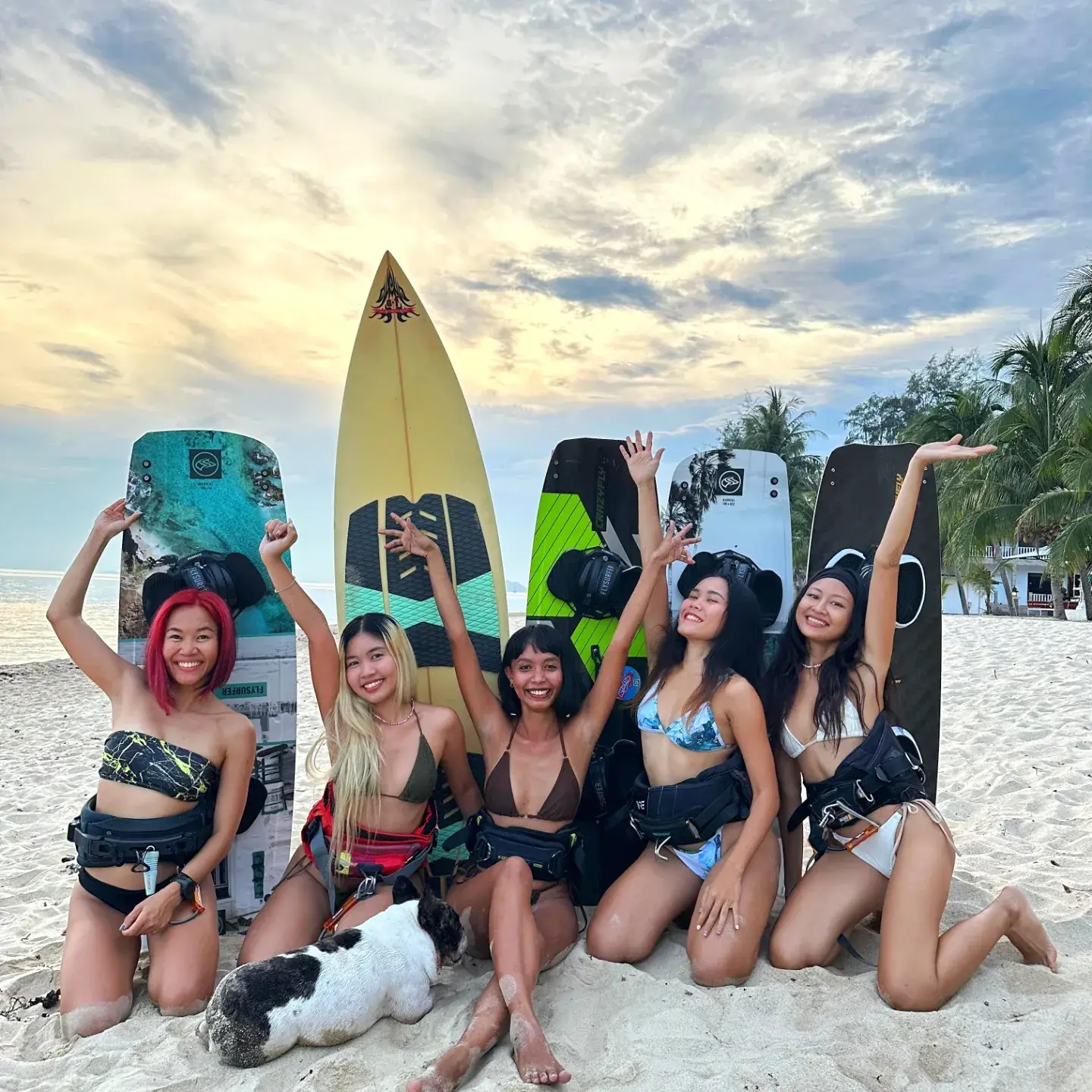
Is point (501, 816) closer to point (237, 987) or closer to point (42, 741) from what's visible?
point (237, 987)

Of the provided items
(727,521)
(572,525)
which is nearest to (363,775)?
(572,525)

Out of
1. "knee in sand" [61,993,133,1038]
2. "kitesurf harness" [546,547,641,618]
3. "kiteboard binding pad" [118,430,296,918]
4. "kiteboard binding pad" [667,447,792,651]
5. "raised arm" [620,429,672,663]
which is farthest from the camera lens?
"kiteboard binding pad" [667,447,792,651]

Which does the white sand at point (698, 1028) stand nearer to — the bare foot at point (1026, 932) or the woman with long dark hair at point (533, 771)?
the bare foot at point (1026, 932)

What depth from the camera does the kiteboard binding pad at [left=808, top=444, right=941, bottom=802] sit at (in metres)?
4.09

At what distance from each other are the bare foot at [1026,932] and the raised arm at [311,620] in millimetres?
2359

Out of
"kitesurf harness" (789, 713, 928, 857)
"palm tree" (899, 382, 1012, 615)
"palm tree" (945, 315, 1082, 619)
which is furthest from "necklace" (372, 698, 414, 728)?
"palm tree" (899, 382, 1012, 615)

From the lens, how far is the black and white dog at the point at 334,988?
7.99ft

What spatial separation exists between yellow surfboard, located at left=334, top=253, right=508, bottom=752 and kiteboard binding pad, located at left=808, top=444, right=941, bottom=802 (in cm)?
163

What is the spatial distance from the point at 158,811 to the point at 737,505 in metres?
3.05

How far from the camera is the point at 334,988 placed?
8.25 feet

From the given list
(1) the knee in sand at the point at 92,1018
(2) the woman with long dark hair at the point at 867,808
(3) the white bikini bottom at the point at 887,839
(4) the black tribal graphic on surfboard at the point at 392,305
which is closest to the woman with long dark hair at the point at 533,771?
(2) the woman with long dark hair at the point at 867,808

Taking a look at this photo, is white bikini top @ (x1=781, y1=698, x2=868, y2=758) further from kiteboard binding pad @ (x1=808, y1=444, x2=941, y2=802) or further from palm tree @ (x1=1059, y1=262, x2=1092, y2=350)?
palm tree @ (x1=1059, y1=262, x2=1092, y2=350)

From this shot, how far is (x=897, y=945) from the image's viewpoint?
2.75 meters

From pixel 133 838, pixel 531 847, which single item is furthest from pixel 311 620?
pixel 531 847
